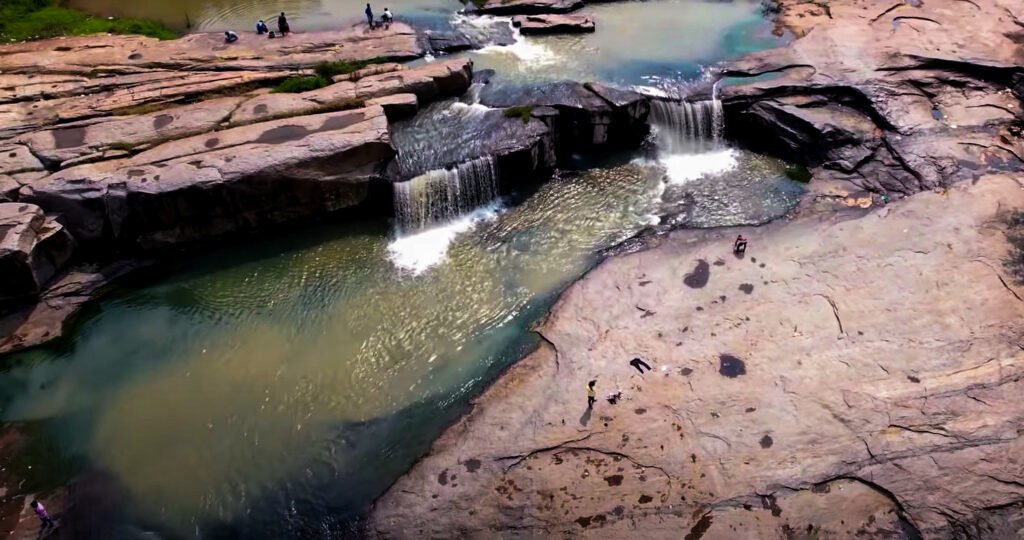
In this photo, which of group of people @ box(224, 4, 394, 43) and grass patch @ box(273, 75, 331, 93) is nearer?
grass patch @ box(273, 75, 331, 93)

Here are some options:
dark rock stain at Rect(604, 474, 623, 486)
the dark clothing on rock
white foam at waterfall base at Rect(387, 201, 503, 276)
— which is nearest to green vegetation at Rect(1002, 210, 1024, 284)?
the dark clothing on rock

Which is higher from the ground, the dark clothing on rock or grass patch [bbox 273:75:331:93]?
grass patch [bbox 273:75:331:93]

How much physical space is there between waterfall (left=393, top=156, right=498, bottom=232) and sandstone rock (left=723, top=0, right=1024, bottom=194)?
9.19 metres

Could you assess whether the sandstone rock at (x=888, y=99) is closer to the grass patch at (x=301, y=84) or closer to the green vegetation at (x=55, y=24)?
the grass patch at (x=301, y=84)

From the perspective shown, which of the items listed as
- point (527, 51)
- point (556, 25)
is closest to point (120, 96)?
point (527, 51)

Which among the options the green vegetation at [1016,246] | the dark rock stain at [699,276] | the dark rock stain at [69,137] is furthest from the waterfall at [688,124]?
the dark rock stain at [69,137]

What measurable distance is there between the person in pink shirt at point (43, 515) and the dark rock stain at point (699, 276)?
49.6ft

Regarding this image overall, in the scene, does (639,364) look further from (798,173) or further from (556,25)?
(556,25)

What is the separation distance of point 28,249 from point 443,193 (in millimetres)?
11037

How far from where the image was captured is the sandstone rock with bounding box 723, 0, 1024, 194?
1934cm

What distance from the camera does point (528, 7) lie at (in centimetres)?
2700

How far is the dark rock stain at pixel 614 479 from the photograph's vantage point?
12.2 metres

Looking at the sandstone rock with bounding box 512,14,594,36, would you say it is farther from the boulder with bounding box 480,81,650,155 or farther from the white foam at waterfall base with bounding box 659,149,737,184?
the white foam at waterfall base with bounding box 659,149,737,184

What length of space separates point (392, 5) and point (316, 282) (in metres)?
16.4
